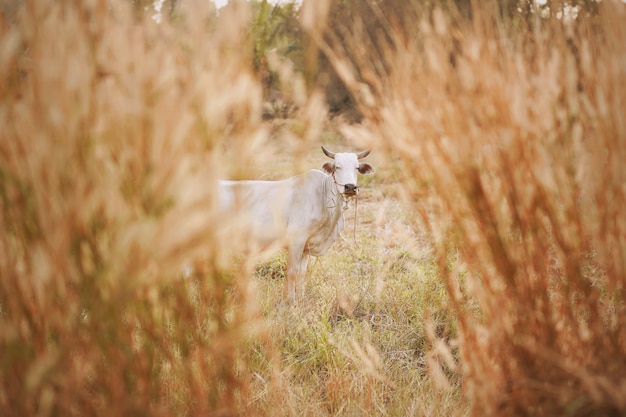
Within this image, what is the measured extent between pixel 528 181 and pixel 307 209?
2749 millimetres

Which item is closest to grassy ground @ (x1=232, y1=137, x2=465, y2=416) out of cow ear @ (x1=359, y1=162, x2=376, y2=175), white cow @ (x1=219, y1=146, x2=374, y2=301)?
white cow @ (x1=219, y1=146, x2=374, y2=301)

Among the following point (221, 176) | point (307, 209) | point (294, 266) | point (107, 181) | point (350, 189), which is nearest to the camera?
point (107, 181)

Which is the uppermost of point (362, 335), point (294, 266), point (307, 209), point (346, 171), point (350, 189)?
point (346, 171)

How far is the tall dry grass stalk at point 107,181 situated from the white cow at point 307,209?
2359 millimetres

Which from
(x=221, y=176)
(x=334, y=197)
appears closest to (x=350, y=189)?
(x=334, y=197)

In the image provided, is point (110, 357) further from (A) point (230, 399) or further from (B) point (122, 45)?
(B) point (122, 45)

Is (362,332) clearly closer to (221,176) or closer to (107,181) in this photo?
(221,176)

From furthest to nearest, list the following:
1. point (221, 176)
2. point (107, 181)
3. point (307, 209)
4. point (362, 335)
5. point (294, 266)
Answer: point (307, 209)
point (294, 266)
point (362, 335)
point (221, 176)
point (107, 181)

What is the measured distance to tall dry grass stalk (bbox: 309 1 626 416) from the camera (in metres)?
1.03

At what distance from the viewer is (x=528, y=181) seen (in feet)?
3.50

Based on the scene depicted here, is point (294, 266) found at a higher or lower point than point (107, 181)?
lower

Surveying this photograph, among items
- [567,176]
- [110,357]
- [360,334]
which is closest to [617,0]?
[567,176]

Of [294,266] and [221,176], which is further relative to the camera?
[294,266]

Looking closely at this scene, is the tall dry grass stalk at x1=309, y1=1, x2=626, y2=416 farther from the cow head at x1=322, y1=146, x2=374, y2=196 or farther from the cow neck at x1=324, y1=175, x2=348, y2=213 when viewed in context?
the cow neck at x1=324, y1=175, x2=348, y2=213
